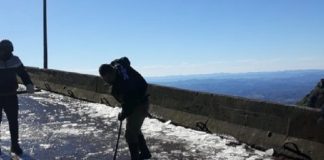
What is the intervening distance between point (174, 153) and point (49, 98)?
987 centimetres

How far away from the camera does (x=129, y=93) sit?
8.18m

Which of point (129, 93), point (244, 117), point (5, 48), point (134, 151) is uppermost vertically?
point (5, 48)

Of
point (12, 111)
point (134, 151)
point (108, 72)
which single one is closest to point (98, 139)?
point (12, 111)

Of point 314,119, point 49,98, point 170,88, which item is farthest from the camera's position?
point 49,98

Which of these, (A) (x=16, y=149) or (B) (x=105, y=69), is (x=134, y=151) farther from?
(A) (x=16, y=149)

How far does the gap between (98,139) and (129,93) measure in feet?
9.57

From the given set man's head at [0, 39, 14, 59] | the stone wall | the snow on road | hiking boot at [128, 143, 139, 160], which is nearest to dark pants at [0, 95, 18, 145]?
→ the snow on road

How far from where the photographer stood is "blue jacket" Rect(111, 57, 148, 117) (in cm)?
813

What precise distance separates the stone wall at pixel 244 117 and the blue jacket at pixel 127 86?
2.52 m

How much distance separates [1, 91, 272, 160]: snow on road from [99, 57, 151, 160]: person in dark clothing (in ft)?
2.64

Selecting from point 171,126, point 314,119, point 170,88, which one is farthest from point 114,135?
point 314,119

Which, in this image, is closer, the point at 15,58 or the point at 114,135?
the point at 15,58

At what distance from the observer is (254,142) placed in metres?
9.81

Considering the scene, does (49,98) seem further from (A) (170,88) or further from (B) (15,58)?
(B) (15,58)
